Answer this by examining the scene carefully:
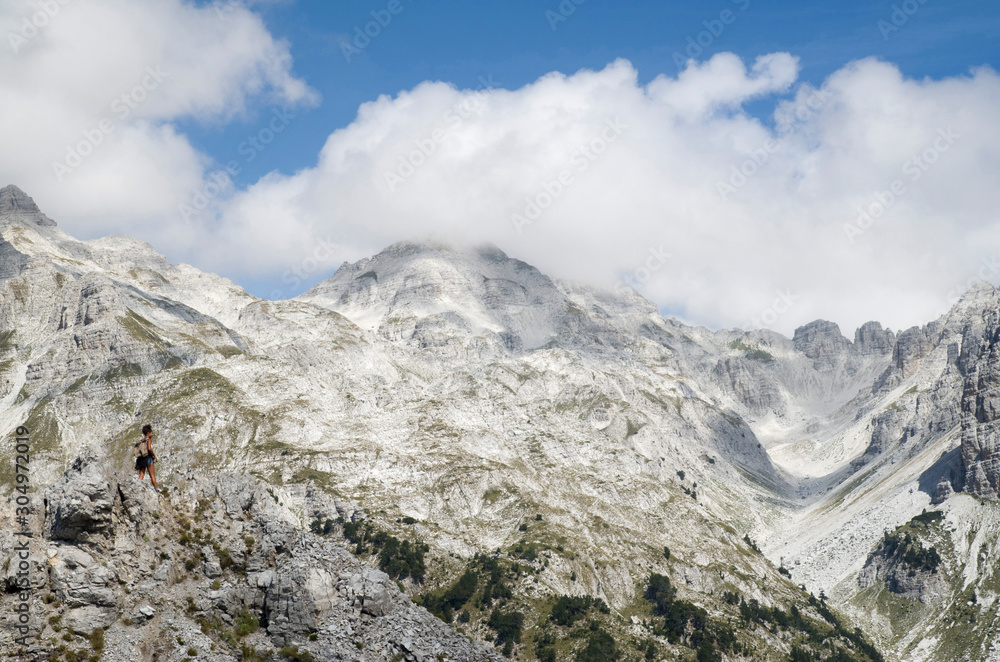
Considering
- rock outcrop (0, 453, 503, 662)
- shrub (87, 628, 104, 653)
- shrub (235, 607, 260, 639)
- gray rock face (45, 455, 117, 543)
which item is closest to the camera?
shrub (87, 628, 104, 653)

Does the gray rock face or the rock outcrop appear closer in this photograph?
the rock outcrop

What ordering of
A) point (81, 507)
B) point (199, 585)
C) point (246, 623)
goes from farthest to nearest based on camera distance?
1. point (246, 623)
2. point (199, 585)
3. point (81, 507)

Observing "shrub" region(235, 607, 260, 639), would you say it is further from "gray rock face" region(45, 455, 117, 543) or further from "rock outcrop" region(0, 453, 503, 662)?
"gray rock face" region(45, 455, 117, 543)

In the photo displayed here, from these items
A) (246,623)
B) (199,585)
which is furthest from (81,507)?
(246,623)

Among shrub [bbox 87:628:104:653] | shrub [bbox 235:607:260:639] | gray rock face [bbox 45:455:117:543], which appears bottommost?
shrub [bbox 235:607:260:639]

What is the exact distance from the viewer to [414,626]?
69.1 metres

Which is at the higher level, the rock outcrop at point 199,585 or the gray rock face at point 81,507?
the gray rock face at point 81,507

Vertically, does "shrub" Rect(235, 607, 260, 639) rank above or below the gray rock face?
below

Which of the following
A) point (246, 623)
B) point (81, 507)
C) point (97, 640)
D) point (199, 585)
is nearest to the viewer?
point (97, 640)

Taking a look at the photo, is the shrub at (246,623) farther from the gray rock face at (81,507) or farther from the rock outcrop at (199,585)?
the gray rock face at (81,507)

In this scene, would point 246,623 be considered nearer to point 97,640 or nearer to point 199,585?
point 199,585

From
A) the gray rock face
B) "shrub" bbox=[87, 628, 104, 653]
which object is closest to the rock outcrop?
the gray rock face

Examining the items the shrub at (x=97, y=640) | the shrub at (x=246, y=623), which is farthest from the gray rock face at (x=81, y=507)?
the shrub at (x=246, y=623)

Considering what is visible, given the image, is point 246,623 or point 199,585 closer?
point 199,585
